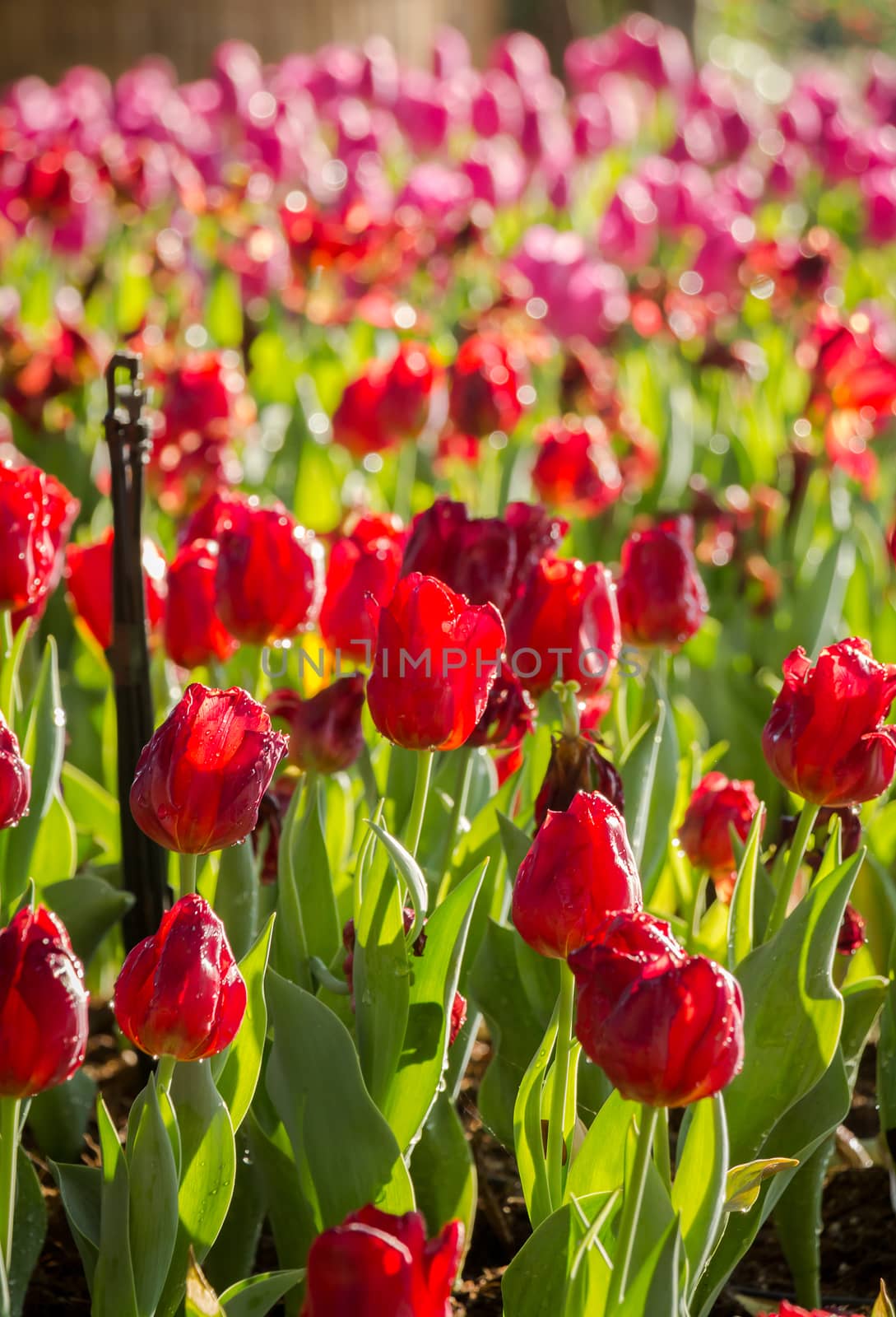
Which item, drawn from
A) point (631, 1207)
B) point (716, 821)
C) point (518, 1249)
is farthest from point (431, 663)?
point (518, 1249)

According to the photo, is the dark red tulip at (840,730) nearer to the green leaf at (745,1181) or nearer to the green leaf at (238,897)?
the green leaf at (745,1181)

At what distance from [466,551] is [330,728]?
0.19m

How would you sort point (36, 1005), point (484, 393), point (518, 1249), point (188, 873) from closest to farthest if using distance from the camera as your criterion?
point (36, 1005) → point (188, 873) → point (518, 1249) → point (484, 393)

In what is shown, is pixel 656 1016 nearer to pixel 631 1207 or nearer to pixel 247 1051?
pixel 631 1207

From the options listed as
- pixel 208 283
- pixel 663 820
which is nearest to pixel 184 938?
pixel 663 820

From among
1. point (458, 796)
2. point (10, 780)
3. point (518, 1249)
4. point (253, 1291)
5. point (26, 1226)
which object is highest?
point (10, 780)

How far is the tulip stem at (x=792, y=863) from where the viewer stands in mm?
1180

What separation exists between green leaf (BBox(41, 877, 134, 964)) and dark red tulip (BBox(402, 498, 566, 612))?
0.43 m

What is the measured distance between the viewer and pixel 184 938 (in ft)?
3.06

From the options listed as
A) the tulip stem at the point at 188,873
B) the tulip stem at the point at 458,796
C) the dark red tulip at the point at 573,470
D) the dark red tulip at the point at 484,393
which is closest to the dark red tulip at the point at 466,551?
the tulip stem at the point at 458,796

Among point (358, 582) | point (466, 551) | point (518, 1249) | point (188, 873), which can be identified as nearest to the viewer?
point (188, 873)

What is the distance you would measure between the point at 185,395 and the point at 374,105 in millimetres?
3045

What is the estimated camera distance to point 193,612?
1.49 meters

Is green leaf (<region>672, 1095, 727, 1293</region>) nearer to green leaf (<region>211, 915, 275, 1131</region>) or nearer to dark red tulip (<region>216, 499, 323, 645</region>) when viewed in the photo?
green leaf (<region>211, 915, 275, 1131</region>)
